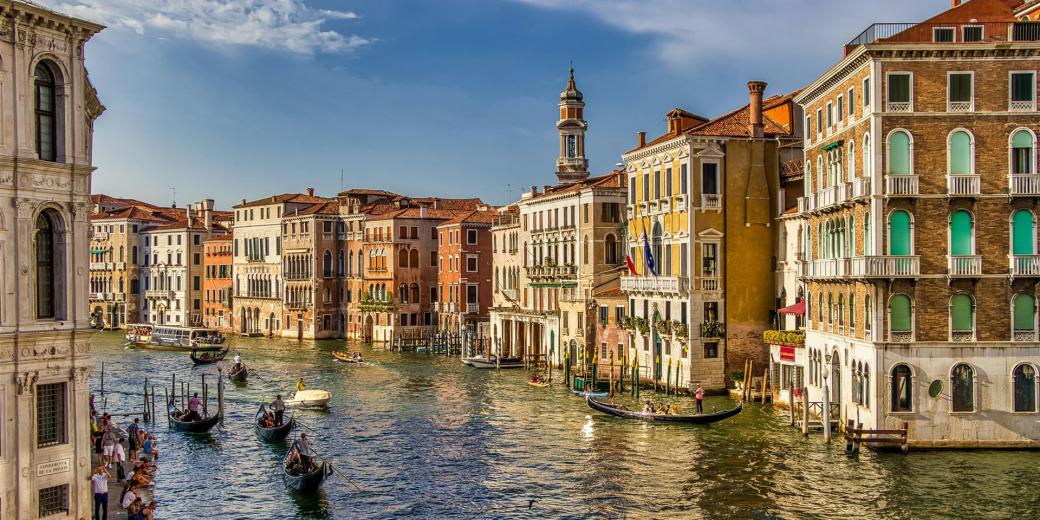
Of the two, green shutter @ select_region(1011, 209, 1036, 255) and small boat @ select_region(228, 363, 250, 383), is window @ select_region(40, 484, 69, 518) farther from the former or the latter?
small boat @ select_region(228, 363, 250, 383)

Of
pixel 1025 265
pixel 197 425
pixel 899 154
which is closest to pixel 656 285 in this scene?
pixel 899 154

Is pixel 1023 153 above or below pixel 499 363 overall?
above

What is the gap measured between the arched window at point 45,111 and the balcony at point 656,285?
24246mm

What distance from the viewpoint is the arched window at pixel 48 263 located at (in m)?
16.2

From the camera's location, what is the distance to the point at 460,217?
6512cm

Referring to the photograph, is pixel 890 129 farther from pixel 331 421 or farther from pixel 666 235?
pixel 331 421

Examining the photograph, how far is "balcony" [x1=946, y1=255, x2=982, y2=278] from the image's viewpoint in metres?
25.2

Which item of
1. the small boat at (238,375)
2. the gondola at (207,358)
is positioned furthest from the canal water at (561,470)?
the gondola at (207,358)

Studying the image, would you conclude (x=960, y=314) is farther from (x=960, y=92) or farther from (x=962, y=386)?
(x=960, y=92)

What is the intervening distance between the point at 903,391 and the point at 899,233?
3.62 metres

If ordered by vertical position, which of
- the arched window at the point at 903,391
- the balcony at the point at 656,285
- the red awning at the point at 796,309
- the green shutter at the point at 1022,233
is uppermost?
the green shutter at the point at 1022,233

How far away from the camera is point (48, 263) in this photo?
16.3 meters

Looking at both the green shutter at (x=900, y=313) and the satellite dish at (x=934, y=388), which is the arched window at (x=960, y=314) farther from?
the satellite dish at (x=934, y=388)

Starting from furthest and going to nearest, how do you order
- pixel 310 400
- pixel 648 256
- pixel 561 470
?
pixel 648 256 < pixel 310 400 < pixel 561 470
